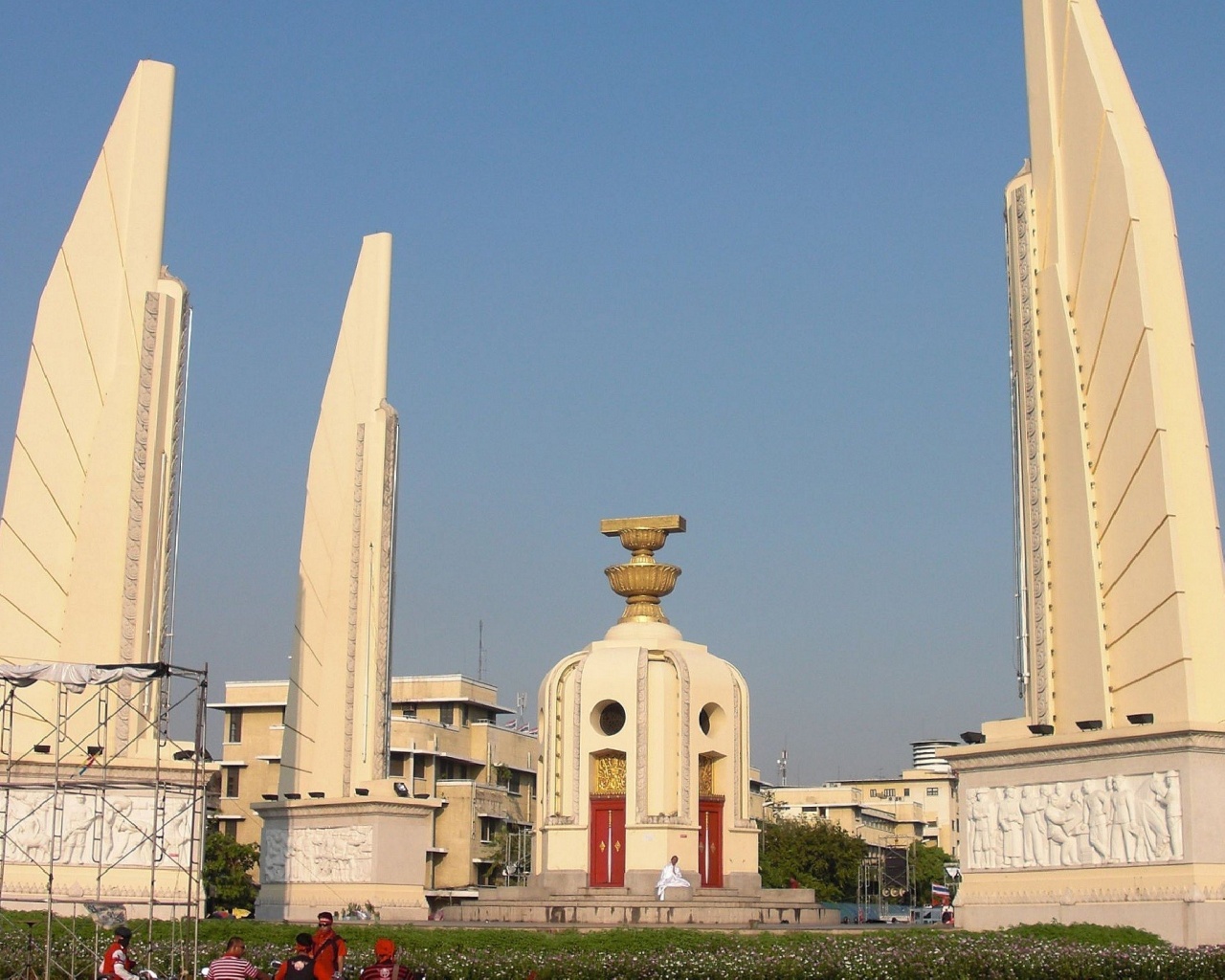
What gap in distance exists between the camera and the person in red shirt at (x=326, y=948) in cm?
1125

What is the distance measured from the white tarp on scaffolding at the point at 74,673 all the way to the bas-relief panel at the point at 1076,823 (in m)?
10.0

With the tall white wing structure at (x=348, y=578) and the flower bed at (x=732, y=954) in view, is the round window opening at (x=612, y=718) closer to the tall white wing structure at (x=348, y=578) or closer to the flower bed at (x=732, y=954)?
the tall white wing structure at (x=348, y=578)

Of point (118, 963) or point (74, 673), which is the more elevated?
point (74, 673)

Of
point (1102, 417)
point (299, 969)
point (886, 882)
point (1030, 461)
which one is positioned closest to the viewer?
point (299, 969)

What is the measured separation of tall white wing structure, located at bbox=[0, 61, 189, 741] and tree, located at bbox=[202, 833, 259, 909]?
66.6 ft

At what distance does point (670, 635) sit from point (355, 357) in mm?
8072

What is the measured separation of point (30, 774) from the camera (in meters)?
19.9

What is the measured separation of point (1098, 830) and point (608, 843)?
12857mm

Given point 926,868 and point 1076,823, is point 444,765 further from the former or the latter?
point 1076,823

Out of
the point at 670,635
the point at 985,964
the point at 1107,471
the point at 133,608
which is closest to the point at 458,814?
the point at 670,635

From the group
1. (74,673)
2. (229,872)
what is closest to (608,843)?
(74,673)

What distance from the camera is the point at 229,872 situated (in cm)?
4097

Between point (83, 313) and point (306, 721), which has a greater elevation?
point (83, 313)

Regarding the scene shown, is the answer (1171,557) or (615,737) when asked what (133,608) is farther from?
(1171,557)
